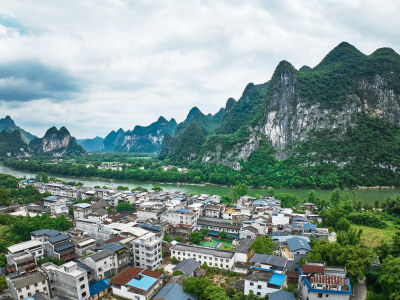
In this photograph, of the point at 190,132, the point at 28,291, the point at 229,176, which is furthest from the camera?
the point at 190,132

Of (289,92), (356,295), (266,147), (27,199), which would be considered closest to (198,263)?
(356,295)

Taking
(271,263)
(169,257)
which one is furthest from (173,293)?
(271,263)

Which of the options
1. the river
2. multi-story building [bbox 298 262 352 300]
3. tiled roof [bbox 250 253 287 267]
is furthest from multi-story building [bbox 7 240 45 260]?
the river

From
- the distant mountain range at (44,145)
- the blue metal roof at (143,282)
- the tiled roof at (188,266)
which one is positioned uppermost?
the distant mountain range at (44,145)

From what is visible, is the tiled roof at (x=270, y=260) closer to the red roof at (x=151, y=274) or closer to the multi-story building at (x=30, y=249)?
the red roof at (x=151, y=274)

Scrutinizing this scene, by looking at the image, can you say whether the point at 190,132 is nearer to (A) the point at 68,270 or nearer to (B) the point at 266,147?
(B) the point at 266,147

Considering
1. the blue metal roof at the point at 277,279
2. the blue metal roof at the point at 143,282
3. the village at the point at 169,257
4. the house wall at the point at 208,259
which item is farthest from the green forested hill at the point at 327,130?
the blue metal roof at the point at 143,282
